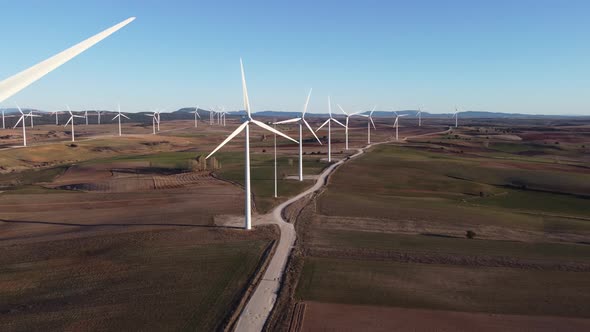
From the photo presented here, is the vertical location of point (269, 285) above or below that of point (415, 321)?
above

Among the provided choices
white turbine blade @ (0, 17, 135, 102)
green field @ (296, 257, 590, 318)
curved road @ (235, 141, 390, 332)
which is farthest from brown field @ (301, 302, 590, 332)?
white turbine blade @ (0, 17, 135, 102)

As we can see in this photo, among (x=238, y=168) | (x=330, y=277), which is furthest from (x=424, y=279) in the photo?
(x=238, y=168)

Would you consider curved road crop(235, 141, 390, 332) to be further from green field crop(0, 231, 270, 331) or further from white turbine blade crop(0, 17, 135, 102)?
white turbine blade crop(0, 17, 135, 102)

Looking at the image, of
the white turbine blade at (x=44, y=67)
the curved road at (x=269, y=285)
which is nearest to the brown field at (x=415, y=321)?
the curved road at (x=269, y=285)

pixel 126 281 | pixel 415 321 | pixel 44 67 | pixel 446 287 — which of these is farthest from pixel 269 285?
pixel 44 67

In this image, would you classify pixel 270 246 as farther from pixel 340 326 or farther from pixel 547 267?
pixel 547 267

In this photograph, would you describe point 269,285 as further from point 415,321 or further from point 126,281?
point 415,321
